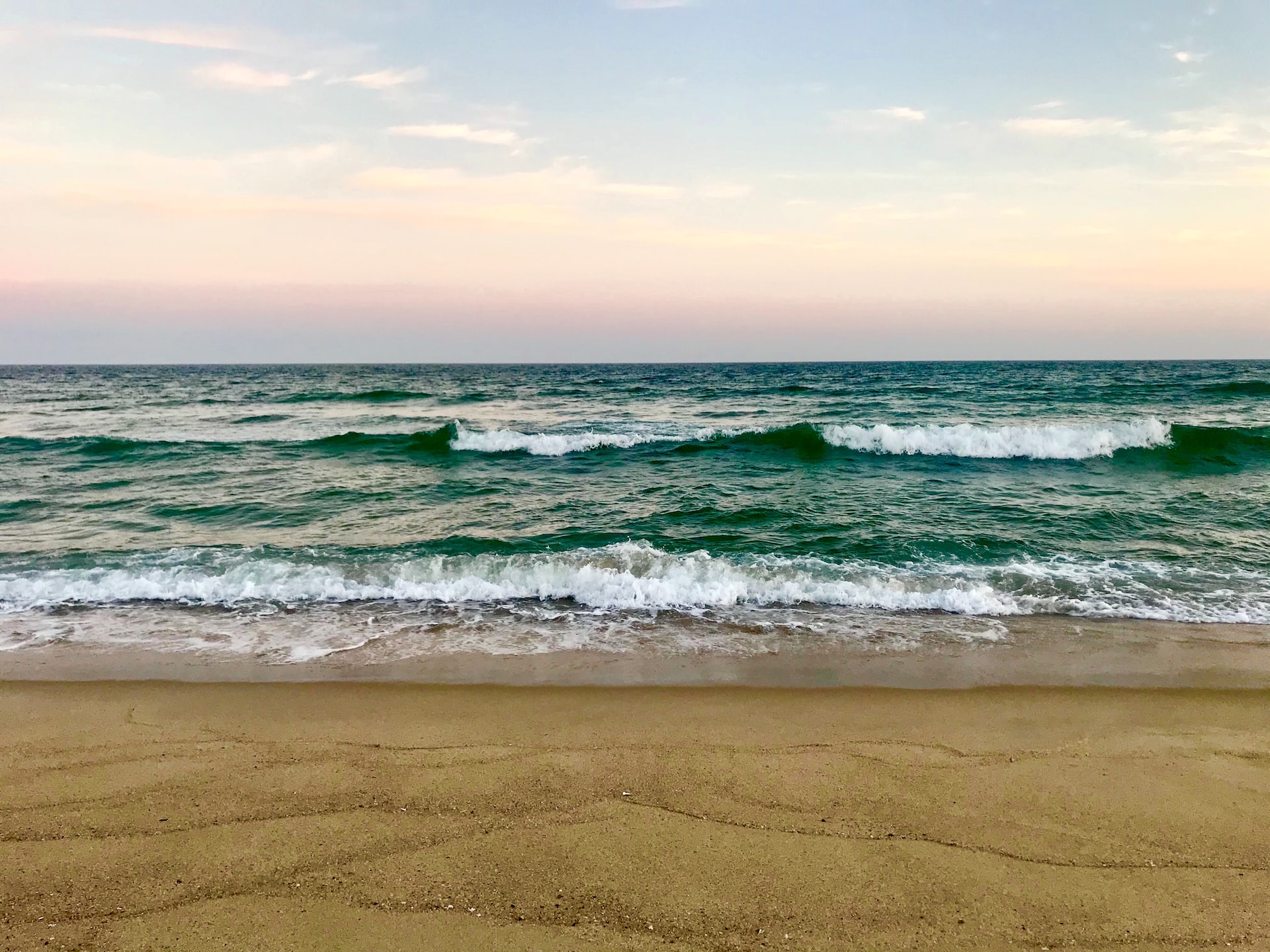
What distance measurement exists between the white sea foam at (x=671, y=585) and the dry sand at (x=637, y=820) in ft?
7.15

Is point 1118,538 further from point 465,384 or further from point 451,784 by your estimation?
point 465,384

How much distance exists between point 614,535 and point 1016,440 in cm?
1271

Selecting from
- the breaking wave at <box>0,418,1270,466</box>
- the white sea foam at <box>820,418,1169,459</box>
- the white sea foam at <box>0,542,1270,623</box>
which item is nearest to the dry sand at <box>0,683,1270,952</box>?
the white sea foam at <box>0,542,1270,623</box>

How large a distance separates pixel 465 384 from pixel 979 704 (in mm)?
49934

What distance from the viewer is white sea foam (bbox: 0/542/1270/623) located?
7.08 m

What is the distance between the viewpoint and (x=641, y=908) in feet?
9.52

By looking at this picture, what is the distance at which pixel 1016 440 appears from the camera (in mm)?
17281

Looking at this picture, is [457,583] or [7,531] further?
[7,531]

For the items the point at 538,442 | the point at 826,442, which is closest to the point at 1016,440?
the point at 826,442

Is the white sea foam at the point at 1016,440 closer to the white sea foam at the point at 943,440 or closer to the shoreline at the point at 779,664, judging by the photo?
the white sea foam at the point at 943,440

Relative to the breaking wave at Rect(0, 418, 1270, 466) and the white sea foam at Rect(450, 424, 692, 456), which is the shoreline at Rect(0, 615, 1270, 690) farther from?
the white sea foam at Rect(450, 424, 692, 456)

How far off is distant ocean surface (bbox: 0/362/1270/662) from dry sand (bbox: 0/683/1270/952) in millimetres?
1408

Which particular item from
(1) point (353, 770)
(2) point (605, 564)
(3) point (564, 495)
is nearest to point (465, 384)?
(3) point (564, 495)

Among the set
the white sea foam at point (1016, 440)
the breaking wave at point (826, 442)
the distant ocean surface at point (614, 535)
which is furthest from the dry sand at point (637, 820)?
the breaking wave at point (826, 442)
